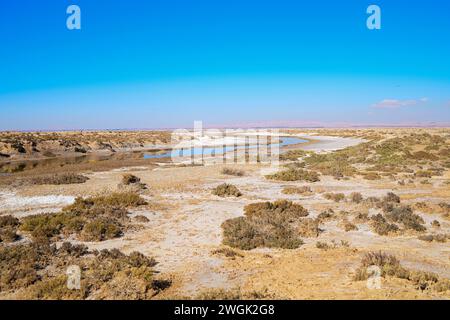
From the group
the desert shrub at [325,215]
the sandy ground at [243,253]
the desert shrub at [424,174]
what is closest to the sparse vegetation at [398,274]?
the sandy ground at [243,253]

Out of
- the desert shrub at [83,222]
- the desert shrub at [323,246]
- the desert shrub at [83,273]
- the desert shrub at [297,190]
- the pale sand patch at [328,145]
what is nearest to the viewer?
the desert shrub at [83,273]

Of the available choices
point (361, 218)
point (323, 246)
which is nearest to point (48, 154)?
point (361, 218)

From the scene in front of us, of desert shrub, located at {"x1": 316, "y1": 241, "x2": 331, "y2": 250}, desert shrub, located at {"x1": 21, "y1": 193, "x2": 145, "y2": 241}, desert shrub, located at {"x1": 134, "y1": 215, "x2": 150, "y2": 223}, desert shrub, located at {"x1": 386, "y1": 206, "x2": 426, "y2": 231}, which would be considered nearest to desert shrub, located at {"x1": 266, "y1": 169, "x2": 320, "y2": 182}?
desert shrub, located at {"x1": 386, "y1": 206, "x2": 426, "y2": 231}

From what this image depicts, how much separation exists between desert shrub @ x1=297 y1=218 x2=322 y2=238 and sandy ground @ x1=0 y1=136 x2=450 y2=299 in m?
0.30

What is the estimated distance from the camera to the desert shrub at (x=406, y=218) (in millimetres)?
12516

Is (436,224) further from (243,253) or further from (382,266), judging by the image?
(243,253)

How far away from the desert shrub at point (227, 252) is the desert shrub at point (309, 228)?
9.93 ft

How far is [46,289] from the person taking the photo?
24.8ft

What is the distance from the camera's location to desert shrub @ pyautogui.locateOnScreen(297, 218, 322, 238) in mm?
12062

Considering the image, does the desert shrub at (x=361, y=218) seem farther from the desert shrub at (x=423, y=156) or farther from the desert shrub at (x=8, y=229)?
the desert shrub at (x=423, y=156)

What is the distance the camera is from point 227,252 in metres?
10.2

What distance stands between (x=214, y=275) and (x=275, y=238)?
3.30 m
